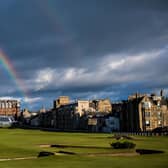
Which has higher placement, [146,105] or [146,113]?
[146,105]

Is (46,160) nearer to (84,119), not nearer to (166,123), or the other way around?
(166,123)

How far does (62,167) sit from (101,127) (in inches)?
5750

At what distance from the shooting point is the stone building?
522 ft

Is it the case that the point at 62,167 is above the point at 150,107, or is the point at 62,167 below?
below

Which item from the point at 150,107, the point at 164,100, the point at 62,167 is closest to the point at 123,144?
the point at 62,167

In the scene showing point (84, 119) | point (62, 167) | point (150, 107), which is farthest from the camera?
point (84, 119)

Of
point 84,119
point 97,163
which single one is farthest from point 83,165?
point 84,119

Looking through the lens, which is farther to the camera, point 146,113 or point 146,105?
point 146,105

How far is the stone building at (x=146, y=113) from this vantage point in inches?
6260

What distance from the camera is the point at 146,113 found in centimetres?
15900

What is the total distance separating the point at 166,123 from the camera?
168 meters

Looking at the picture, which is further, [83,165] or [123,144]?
[123,144]

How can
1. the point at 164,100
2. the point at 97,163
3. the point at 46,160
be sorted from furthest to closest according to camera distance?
the point at 164,100 → the point at 46,160 → the point at 97,163

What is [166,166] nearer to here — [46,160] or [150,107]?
[46,160]
